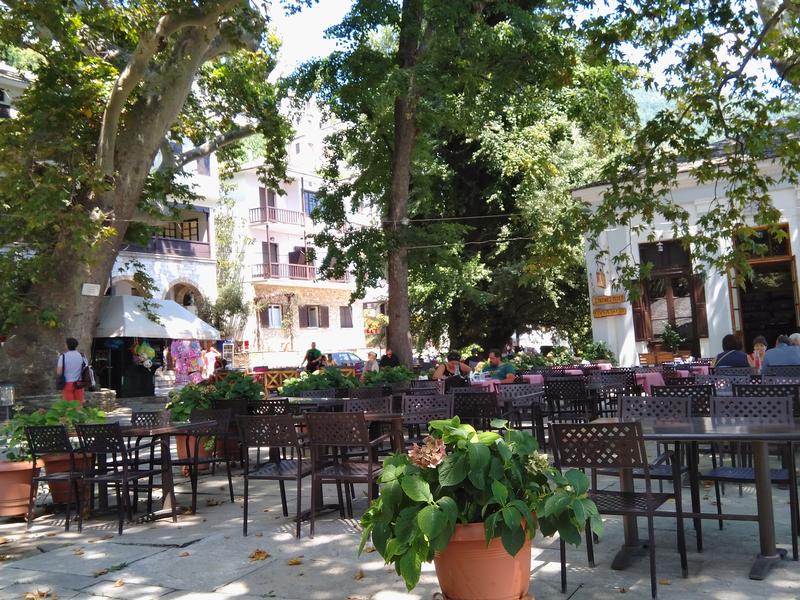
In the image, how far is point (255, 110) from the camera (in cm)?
2033

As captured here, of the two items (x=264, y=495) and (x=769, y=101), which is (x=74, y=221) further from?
(x=769, y=101)

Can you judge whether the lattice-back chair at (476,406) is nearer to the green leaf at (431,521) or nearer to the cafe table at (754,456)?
the cafe table at (754,456)

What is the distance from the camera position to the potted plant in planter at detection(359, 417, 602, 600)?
370 cm

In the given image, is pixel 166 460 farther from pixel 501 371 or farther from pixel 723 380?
pixel 501 371

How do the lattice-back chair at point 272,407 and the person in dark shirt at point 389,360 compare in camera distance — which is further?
the person in dark shirt at point 389,360

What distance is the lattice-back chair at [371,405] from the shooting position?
8770 millimetres

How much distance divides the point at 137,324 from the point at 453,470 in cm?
1948

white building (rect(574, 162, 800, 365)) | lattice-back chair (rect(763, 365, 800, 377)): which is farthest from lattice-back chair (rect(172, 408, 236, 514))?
white building (rect(574, 162, 800, 365))

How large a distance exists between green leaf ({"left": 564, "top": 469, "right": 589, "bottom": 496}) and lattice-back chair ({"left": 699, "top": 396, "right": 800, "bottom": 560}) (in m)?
1.61

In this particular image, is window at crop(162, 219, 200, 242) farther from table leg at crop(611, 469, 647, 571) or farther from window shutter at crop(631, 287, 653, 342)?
table leg at crop(611, 469, 647, 571)

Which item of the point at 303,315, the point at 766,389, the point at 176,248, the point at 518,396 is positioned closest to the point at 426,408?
the point at 518,396

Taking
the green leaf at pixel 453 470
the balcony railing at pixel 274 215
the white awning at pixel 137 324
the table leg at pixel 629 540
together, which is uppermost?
the balcony railing at pixel 274 215

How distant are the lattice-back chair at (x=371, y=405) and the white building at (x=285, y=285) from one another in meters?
31.4

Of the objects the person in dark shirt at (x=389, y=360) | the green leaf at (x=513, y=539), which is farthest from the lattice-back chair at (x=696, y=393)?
the person in dark shirt at (x=389, y=360)
